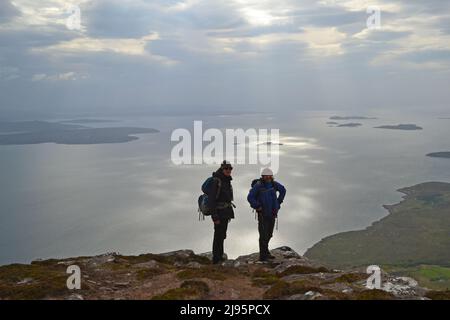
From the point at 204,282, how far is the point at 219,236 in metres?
4.28

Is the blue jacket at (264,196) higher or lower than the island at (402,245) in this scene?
higher

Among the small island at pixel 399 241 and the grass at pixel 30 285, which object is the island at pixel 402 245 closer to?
the small island at pixel 399 241

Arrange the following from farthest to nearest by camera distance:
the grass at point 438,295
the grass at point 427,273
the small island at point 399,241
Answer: the small island at point 399,241
the grass at point 427,273
the grass at point 438,295

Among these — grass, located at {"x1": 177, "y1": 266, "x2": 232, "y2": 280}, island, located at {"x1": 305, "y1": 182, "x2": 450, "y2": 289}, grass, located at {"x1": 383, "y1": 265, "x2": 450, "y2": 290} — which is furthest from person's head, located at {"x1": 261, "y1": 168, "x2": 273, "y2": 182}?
island, located at {"x1": 305, "y1": 182, "x2": 450, "y2": 289}

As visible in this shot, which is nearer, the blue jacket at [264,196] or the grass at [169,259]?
the blue jacket at [264,196]

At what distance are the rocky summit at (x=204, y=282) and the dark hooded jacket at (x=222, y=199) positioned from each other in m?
2.29

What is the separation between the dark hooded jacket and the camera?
15383mm

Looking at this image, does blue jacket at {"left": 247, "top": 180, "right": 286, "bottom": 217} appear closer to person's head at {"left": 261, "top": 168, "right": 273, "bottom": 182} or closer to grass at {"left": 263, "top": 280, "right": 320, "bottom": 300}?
person's head at {"left": 261, "top": 168, "right": 273, "bottom": 182}

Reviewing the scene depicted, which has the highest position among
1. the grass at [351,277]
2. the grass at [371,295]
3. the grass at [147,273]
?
the grass at [371,295]

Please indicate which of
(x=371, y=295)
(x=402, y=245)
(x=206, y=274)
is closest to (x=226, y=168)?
(x=206, y=274)

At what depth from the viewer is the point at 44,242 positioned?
5148 inches

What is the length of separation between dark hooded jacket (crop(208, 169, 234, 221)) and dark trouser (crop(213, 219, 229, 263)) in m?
0.31

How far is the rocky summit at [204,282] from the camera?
10.9m

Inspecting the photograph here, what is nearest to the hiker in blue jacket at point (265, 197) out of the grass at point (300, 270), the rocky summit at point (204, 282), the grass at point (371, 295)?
the grass at point (300, 270)
